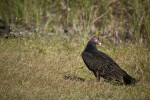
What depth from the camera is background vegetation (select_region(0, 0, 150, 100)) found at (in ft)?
16.8

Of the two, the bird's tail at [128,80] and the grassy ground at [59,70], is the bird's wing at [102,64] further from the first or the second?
the grassy ground at [59,70]

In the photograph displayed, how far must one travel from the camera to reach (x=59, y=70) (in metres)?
6.32

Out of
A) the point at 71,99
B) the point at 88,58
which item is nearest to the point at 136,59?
the point at 88,58

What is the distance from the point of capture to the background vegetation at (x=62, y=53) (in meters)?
5.12

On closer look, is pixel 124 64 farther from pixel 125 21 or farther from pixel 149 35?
pixel 125 21

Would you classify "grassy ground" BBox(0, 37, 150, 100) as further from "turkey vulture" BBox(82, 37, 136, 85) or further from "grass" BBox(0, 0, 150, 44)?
"grass" BBox(0, 0, 150, 44)

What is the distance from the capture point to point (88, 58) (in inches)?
230

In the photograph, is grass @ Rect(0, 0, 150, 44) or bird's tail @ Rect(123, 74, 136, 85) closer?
bird's tail @ Rect(123, 74, 136, 85)

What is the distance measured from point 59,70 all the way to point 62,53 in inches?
52.4

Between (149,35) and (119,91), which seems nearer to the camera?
(119,91)

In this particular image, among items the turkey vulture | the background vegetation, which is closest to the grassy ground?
the background vegetation

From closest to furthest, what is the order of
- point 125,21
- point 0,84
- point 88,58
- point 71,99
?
point 71,99
point 0,84
point 88,58
point 125,21

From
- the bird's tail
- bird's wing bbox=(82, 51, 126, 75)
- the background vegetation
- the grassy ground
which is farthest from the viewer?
bird's wing bbox=(82, 51, 126, 75)

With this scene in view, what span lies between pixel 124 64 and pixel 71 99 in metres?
2.78
